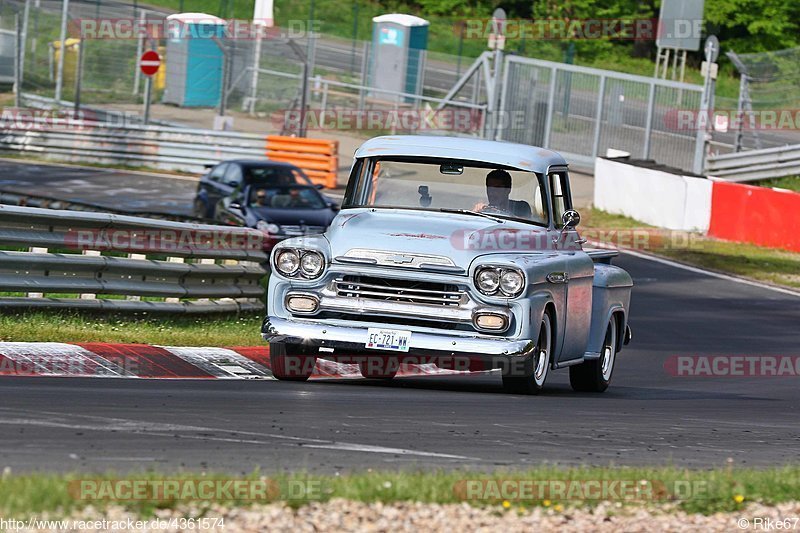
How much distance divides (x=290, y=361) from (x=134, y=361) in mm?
1181

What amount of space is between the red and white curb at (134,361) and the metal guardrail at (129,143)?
23.3 m

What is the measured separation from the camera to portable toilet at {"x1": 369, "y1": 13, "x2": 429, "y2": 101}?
4159cm

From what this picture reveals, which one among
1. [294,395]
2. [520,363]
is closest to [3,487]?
[294,395]

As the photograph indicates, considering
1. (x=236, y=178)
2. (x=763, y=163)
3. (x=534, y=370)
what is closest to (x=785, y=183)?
(x=763, y=163)

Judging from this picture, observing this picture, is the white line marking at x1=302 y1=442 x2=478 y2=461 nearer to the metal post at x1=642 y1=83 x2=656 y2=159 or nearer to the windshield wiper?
the windshield wiper

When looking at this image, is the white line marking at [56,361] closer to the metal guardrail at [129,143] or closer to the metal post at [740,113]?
the metal post at [740,113]

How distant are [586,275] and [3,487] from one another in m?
6.32

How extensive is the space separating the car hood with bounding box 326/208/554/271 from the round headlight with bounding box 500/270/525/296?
0.87 feet

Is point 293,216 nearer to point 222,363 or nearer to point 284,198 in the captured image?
point 284,198

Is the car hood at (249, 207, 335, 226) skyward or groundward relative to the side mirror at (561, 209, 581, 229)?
groundward

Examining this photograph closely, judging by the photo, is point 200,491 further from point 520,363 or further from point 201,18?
point 201,18

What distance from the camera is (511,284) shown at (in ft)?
30.8

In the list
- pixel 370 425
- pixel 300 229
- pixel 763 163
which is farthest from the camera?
pixel 763 163

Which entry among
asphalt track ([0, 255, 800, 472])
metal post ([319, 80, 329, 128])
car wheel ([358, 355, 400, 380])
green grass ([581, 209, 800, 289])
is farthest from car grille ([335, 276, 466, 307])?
metal post ([319, 80, 329, 128])
